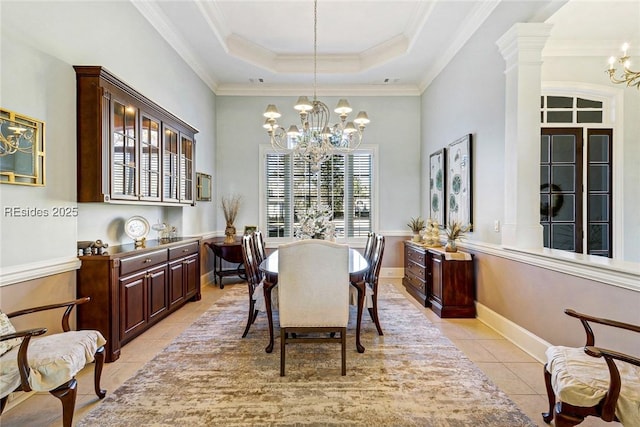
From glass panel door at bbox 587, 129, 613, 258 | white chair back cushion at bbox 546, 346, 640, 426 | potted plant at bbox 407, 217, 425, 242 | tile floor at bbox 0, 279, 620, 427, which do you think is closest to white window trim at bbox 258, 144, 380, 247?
potted plant at bbox 407, 217, 425, 242

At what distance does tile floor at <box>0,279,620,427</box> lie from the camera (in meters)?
2.04

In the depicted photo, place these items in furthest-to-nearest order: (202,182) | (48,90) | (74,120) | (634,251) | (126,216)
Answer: (202,182) < (634,251) < (126,216) < (74,120) < (48,90)

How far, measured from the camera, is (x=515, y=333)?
10.2ft

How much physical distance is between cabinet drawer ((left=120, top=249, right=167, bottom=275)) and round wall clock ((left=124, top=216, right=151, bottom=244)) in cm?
26

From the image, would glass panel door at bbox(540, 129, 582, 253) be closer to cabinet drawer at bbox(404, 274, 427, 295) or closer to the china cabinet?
cabinet drawer at bbox(404, 274, 427, 295)

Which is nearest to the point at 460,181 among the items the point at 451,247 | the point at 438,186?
the point at 438,186

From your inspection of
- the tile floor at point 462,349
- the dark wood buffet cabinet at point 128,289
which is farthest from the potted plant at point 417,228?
the dark wood buffet cabinet at point 128,289

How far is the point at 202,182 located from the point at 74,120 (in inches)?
110

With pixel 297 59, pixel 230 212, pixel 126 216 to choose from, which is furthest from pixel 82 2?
pixel 230 212

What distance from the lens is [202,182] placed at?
5.47m

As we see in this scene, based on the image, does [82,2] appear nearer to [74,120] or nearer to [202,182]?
[74,120]

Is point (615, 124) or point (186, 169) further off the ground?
point (615, 124)

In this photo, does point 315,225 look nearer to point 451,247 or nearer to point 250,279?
point 250,279

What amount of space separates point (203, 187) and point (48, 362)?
13.2ft
